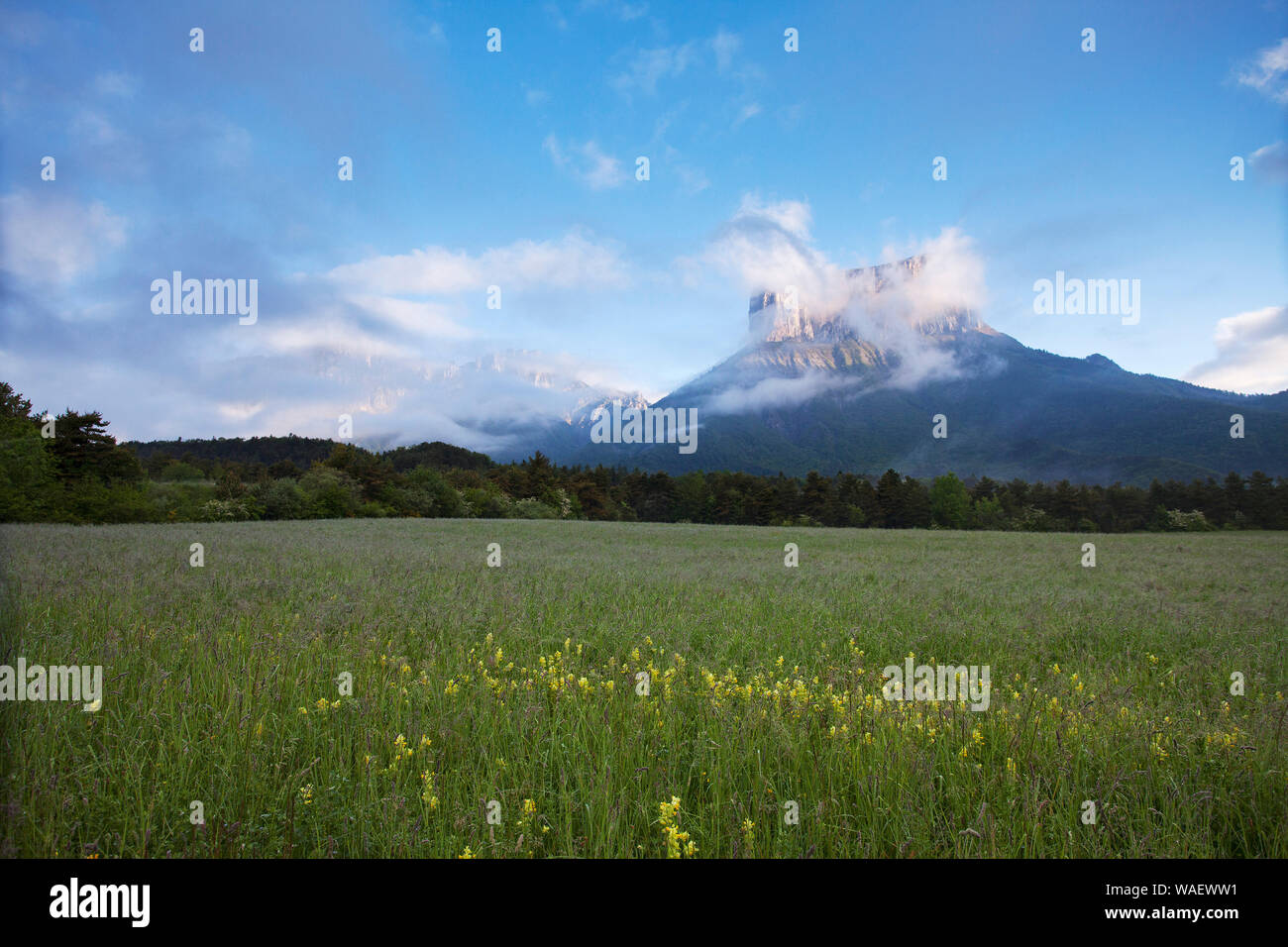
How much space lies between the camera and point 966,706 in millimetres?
4227

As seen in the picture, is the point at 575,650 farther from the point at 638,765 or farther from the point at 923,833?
the point at 923,833

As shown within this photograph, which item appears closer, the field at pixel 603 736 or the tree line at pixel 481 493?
the field at pixel 603 736

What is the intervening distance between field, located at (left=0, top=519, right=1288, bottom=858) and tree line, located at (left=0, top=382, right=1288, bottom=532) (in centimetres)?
429

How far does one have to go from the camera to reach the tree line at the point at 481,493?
29688mm

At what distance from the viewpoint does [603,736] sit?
358cm

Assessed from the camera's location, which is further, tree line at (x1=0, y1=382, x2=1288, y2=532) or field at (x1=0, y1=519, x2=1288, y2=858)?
tree line at (x1=0, y1=382, x2=1288, y2=532)

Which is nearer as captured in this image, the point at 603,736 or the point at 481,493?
the point at 603,736

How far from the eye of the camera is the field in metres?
2.57

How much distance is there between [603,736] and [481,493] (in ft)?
222

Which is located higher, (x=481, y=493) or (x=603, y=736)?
(x=481, y=493)

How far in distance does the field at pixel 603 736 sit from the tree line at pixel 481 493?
4.29 m

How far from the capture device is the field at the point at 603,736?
2566 millimetres

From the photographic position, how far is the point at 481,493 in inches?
2655
